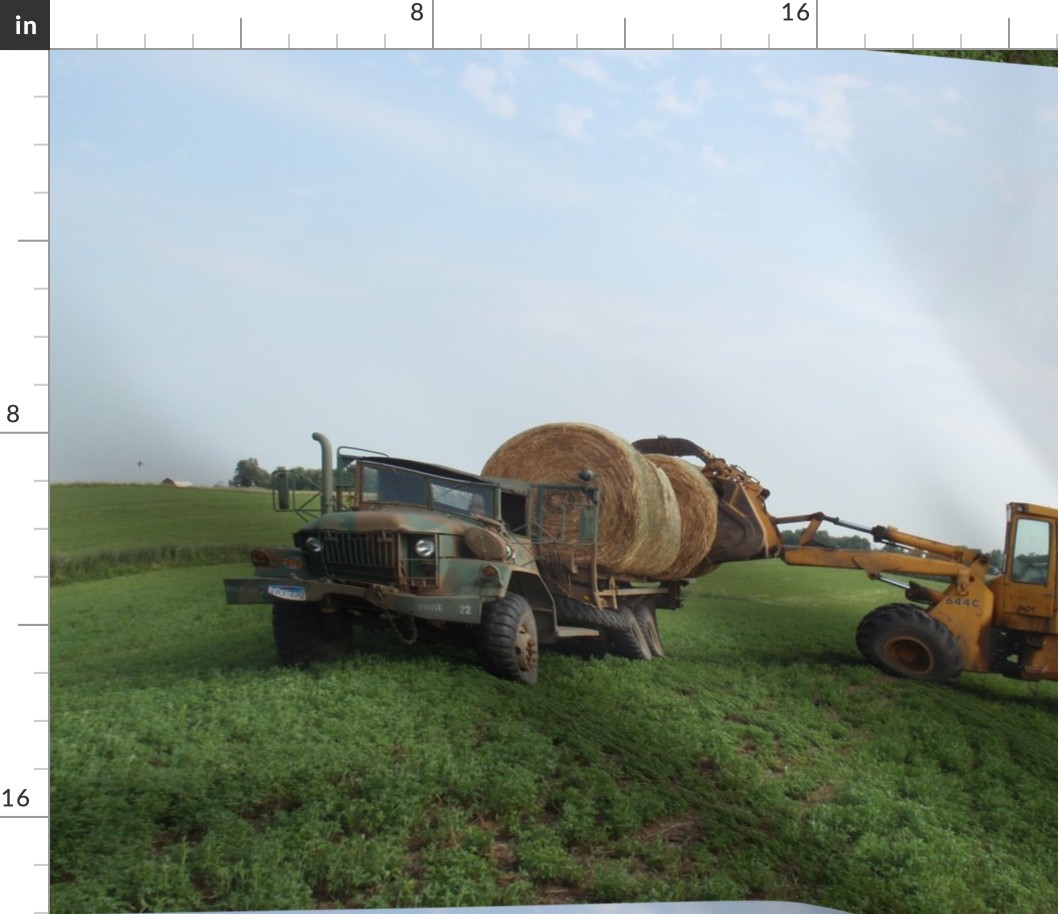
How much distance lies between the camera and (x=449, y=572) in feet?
15.6

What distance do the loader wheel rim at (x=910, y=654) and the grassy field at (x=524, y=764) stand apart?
0.14 metres

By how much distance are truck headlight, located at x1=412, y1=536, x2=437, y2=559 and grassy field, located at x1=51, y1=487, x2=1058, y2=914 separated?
1.36 feet

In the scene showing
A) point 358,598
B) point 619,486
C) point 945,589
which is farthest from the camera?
point 945,589

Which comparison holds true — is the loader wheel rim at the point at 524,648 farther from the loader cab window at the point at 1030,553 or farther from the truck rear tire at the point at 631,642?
the loader cab window at the point at 1030,553

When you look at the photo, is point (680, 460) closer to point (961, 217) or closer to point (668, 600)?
point (668, 600)

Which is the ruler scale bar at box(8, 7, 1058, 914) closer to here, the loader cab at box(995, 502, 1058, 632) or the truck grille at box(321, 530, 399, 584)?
the truck grille at box(321, 530, 399, 584)

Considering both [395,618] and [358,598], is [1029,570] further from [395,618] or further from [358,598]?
[358,598]

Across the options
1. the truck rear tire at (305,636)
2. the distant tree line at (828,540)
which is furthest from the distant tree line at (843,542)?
the truck rear tire at (305,636)

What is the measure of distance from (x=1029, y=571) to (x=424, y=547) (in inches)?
122

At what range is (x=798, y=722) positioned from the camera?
5.04m

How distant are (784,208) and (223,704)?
11.5ft

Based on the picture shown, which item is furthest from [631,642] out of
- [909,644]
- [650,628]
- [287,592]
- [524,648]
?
[287,592]

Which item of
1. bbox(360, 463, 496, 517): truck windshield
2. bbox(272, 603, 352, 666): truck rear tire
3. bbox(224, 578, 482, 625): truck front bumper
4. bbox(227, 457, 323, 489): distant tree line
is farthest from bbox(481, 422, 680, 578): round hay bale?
bbox(272, 603, 352, 666): truck rear tire

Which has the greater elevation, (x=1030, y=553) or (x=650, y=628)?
(x=1030, y=553)
